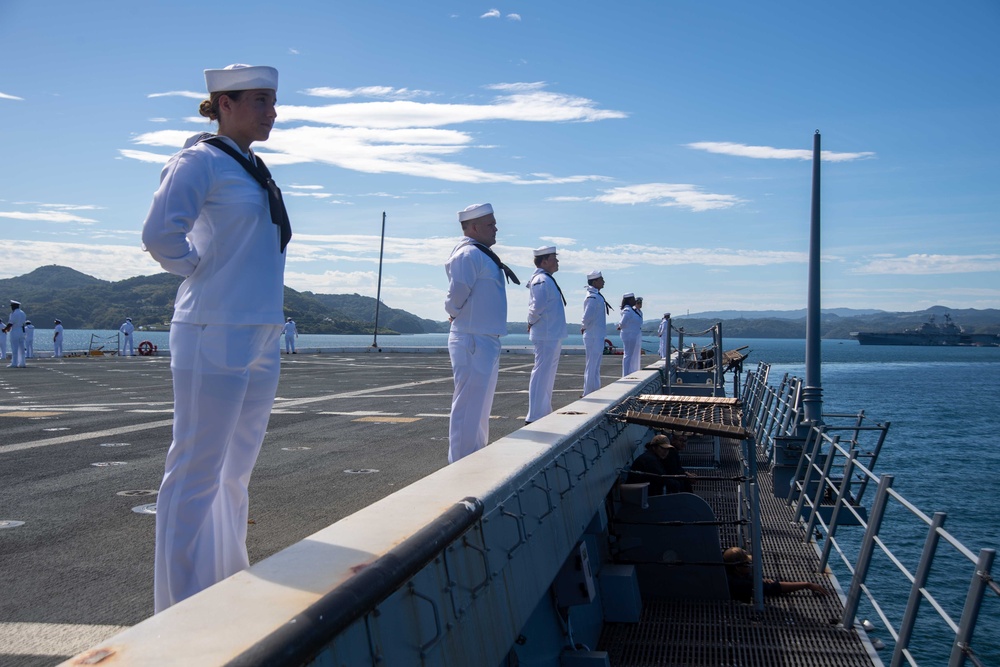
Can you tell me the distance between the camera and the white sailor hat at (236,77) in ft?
10.8

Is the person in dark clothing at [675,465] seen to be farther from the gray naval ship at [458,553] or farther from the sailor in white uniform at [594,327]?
the sailor in white uniform at [594,327]

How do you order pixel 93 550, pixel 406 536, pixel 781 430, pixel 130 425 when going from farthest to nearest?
pixel 781 430 → pixel 130 425 → pixel 93 550 → pixel 406 536

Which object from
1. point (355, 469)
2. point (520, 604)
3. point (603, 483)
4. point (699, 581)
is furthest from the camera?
point (355, 469)

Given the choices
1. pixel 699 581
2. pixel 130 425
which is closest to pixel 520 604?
pixel 699 581

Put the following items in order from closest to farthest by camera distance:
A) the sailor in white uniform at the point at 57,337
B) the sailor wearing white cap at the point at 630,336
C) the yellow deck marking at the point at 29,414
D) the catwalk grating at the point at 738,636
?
the catwalk grating at the point at 738,636 < the yellow deck marking at the point at 29,414 < the sailor wearing white cap at the point at 630,336 < the sailor in white uniform at the point at 57,337

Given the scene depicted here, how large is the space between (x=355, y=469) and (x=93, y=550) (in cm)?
320

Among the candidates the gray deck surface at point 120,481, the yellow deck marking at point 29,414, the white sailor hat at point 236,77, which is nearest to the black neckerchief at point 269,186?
the white sailor hat at point 236,77

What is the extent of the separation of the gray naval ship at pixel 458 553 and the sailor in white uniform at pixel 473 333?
69 cm

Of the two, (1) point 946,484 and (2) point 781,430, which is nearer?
(2) point 781,430

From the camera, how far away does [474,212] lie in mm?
6816

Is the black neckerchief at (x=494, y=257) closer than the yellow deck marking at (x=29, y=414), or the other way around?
the black neckerchief at (x=494, y=257)

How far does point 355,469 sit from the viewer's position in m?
7.93

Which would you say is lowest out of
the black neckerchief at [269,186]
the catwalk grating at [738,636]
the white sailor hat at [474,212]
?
the catwalk grating at [738,636]

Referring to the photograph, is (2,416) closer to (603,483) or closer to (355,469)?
(355,469)
